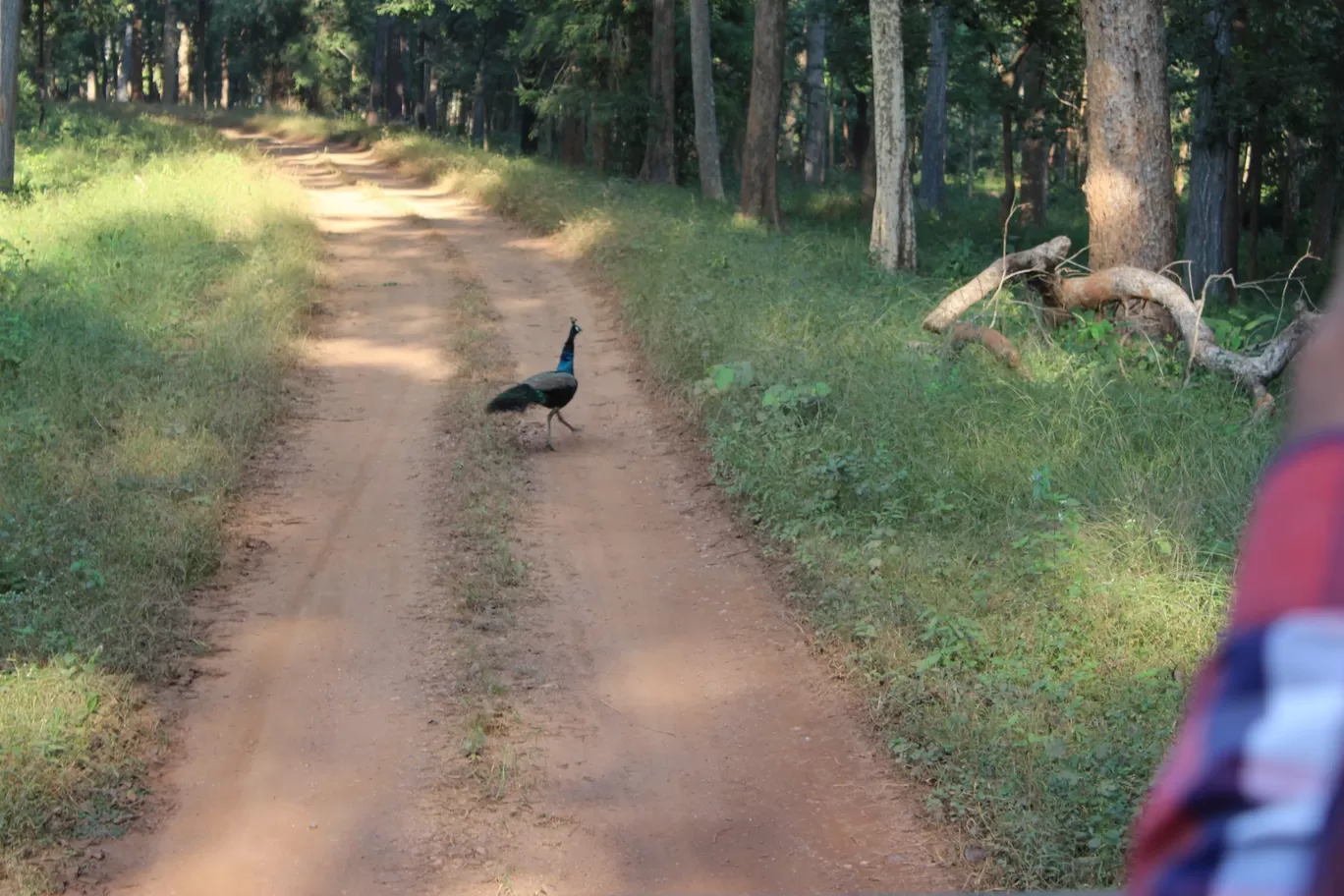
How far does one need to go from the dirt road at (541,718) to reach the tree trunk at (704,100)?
582 inches

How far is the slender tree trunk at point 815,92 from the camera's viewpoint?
34312 millimetres

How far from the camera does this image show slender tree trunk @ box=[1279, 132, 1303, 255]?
26.4 m

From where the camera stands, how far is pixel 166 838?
5.73m

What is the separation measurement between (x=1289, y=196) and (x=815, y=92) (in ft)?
40.7

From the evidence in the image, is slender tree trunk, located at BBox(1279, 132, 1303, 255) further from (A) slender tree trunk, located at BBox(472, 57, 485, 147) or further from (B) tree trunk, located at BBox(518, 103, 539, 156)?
(A) slender tree trunk, located at BBox(472, 57, 485, 147)

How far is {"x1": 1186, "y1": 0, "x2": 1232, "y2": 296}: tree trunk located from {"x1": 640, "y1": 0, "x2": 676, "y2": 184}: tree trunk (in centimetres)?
1074

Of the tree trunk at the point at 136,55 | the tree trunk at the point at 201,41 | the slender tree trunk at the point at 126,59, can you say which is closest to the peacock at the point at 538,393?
the tree trunk at the point at 201,41

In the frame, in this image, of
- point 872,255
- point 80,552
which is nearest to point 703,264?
point 872,255

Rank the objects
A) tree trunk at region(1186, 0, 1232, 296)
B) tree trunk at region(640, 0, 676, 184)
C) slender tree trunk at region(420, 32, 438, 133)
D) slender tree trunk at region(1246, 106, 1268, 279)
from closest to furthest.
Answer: tree trunk at region(1186, 0, 1232, 296) → slender tree trunk at region(1246, 106, 1268, 279) → tree trunk at region(640, 0, 676, 184) → slender tree trunk at region(420, 32, 438, 133)

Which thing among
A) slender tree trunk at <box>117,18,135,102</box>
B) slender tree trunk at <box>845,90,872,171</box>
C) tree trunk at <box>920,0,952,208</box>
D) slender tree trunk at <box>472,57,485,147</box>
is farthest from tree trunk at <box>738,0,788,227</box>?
slender tree trunk at <box>117,18,135,102</box>

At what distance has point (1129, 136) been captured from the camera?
12.1 meters

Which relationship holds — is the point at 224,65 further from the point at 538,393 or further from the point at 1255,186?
the point at 538,393

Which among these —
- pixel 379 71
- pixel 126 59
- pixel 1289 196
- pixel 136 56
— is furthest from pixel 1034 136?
pixel 136 56

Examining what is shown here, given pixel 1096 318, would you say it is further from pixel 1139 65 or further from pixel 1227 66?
pixel 1227 66
